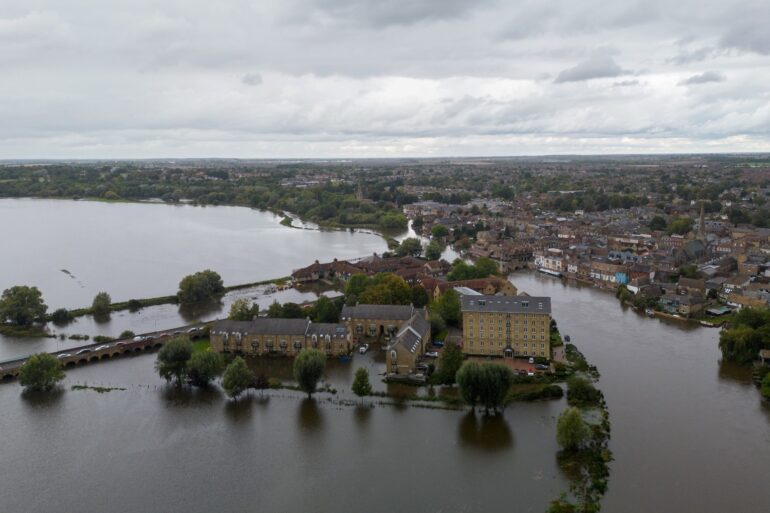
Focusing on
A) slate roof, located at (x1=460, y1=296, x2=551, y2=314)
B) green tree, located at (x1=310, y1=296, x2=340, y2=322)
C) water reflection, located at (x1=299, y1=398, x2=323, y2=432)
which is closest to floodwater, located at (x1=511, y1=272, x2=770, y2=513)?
slate roof, located at (x1=460, y1=296, x2=551, y2=314)

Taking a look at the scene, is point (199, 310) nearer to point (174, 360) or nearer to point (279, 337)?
point (279, 337)

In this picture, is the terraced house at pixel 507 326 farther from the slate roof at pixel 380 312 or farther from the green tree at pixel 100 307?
the green tree at pixel 100 307

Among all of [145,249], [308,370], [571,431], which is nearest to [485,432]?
[571,431]

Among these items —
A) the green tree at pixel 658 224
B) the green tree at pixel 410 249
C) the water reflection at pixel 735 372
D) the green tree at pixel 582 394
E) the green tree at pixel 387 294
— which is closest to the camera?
the green tree at pixel 582 394

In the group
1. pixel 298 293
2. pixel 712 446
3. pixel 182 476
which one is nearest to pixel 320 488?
pixel 182 476

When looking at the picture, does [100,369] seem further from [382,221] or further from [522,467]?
[382,221]

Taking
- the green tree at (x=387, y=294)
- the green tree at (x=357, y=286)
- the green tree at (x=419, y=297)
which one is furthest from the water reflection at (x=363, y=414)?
the green tree at (x=357, y=286)
